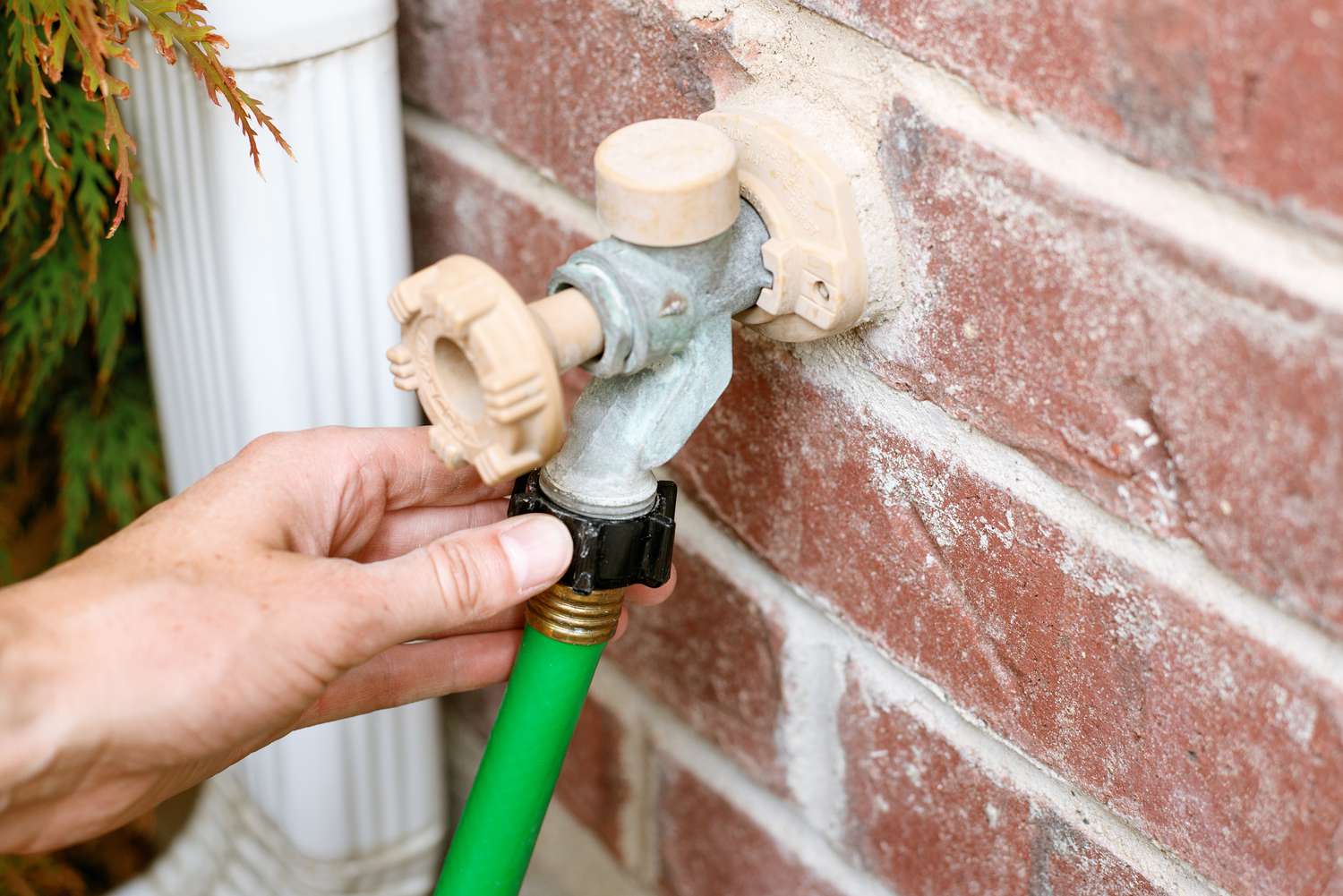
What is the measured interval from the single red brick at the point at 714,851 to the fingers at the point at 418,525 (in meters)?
0.22

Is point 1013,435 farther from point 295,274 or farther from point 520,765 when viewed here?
point 295,274

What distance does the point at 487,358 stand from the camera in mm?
463

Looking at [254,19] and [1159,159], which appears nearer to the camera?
[1159,159]

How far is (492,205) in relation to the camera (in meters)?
0.80

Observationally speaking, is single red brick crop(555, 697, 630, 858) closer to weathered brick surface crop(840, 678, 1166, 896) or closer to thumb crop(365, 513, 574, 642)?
weathered brick surface crop(840, 678, 1166, 896)

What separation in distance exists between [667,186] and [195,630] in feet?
0.85

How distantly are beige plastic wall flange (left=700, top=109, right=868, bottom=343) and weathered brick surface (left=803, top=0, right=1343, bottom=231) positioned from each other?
7 centimetres

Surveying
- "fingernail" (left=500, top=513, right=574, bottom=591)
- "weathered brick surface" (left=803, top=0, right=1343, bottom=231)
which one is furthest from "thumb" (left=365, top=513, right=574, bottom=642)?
"weathered brick surface" (left=803, top=0, right=1343, bottom=231)

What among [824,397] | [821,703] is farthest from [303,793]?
[824,397]

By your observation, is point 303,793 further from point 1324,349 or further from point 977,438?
point 1324,349

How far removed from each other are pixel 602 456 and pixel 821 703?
0.23 m

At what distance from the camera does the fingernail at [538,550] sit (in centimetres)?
56

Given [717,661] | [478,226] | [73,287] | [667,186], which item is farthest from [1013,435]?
[73,287]

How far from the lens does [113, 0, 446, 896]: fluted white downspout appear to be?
0.69m
